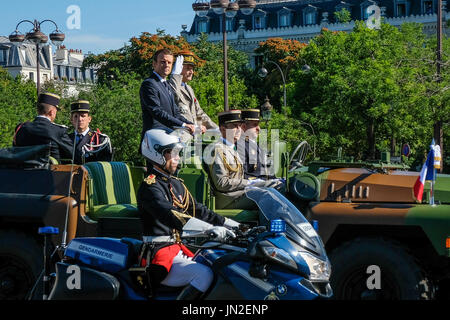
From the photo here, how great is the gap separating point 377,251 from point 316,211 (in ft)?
2.40

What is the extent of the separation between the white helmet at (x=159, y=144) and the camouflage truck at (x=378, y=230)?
2.05m

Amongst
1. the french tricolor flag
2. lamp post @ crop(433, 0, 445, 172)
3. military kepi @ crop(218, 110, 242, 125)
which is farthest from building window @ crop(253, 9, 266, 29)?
the french tricolor flag

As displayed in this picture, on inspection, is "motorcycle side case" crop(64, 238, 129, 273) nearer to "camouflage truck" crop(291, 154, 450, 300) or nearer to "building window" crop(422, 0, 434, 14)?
"camouflage truck" crop(291, 154, 450, 300)

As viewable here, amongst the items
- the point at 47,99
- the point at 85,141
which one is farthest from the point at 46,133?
the point at 85,141

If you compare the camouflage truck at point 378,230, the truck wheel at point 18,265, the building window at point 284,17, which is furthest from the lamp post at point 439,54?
the building window at point 284,17

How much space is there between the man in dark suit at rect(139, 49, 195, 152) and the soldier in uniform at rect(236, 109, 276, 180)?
2.46 ft

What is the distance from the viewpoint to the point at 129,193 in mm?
9539

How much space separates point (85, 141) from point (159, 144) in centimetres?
335

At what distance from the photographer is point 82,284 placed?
7.18 m

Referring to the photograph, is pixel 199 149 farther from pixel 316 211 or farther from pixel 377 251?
pixel 377 251

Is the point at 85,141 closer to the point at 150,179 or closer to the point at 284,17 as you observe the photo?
the point at 150,179

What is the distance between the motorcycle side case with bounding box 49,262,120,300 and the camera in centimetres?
710

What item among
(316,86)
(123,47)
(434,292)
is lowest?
(434,292)

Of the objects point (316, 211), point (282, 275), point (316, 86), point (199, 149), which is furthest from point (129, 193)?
point (316, 86)
